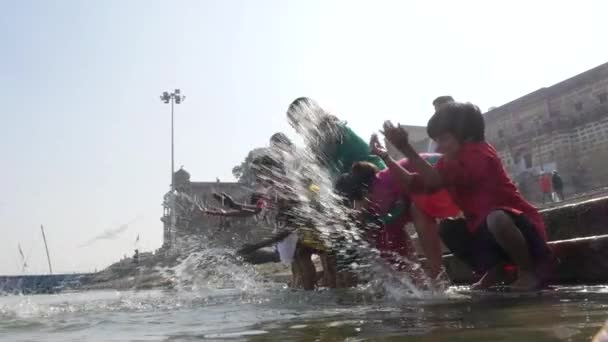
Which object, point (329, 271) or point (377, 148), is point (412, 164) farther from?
point (329, 271)

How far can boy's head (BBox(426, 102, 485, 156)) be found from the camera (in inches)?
149

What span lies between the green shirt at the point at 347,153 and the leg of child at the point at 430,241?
3.07 ft

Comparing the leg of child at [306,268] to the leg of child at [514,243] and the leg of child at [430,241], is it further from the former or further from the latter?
the leg of child at [514,243]

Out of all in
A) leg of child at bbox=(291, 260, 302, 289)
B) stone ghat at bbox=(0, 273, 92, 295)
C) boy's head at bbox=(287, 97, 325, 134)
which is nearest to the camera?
boy's head at bbox=(287, 97, 325, 134)

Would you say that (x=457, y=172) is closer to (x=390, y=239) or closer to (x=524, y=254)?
(x=524, y=254)

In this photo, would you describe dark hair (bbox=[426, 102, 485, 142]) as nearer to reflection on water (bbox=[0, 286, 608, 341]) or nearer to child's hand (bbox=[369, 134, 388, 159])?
child's hand (bbox=[369, 134, 388, 159])

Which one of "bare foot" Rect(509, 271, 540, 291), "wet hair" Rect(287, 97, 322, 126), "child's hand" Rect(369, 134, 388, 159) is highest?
"wet hair" Rect(287, 97, 322, 126)

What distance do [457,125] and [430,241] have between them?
89 cm

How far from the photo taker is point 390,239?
15.1ft

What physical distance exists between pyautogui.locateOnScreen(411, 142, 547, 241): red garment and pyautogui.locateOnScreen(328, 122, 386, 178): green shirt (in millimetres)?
1457

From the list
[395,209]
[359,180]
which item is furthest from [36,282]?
[395,209]

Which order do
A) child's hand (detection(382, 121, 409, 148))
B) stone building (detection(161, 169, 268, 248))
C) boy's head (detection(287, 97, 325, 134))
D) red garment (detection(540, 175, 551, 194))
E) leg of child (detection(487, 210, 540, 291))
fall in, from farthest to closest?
red garment (detection(540, 175, 551, 194)) → stone building (detection(161, 169, 268, 248)) → boy's head (detection(287, 97, 325, 134)) → child's hand (detection(382, 121, 409, 148)) → leg of child (detection(487, 210, 540, 291))

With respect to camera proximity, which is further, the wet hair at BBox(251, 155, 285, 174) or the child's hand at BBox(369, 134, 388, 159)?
the wet hair at BBox(251, 155, 285, 174)

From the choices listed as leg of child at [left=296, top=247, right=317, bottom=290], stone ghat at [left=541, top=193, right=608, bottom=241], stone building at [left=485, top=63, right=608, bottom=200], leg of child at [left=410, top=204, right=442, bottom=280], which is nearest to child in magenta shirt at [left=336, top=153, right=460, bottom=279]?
leg of child at [left=410, top=204, right=442, bottom=280]
